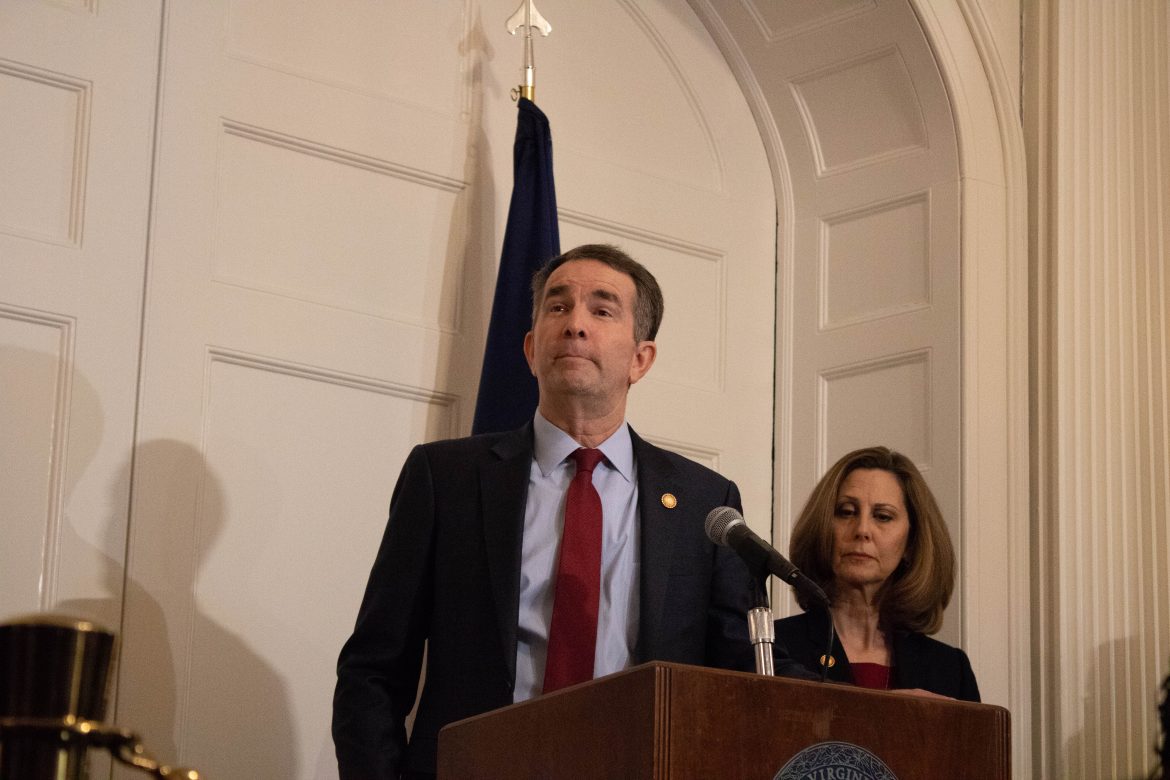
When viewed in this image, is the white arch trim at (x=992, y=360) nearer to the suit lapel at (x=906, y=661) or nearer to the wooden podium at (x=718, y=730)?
the suit lapel at (x=906, y=661)

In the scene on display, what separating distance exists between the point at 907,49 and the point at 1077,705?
2.12 metres

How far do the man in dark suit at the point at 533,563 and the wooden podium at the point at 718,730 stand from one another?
493 mm

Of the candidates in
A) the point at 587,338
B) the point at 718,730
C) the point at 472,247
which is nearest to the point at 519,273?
the point at 472,247

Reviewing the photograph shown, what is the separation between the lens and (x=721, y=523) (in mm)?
2348

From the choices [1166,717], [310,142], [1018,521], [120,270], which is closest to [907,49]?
[1018,521]

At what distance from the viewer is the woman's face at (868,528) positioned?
368 cm

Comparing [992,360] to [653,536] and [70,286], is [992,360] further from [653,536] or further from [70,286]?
[70,286]

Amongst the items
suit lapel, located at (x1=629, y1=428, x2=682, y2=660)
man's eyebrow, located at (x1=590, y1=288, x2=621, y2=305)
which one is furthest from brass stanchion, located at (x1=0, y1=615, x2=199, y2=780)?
man's eyebrow, located at (x1=590, y1=288, x2=621, y2=305)

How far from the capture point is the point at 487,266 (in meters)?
4.52

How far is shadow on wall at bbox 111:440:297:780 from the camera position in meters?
3.71

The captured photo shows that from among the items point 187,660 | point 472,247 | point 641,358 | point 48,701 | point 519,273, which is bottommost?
point 187,660

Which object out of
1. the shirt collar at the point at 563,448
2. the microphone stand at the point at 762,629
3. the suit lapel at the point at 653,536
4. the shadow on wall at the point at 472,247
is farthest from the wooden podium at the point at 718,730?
the shadow on wall at the point at 472,247

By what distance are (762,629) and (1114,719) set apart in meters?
2.77

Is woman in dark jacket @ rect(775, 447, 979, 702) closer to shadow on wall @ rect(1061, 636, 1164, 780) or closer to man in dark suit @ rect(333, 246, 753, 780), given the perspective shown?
man in dark suit @ rect(333, 246, 753, 780)
